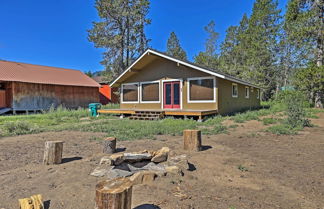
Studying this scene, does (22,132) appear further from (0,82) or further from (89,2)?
(89,2)

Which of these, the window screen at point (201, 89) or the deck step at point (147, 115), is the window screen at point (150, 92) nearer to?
the deck step at point (147, 115)

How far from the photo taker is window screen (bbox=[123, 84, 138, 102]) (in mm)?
14584

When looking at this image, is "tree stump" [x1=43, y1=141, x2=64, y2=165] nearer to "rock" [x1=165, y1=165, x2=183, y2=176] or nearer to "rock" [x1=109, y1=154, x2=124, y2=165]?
"rock" [x1=109, y1=154, x2=124, y2=165]

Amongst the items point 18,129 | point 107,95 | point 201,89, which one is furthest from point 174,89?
point 107,95

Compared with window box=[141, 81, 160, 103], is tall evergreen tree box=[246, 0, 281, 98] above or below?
above

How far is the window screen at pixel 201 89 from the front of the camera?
11520 millimetres

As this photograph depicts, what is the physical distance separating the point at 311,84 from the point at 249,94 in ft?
14.6

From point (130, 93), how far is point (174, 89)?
380 centimetres

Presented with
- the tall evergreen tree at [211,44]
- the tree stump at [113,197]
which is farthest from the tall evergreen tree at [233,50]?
the tree stump at [113,197]

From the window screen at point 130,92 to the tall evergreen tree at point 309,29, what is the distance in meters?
12.9

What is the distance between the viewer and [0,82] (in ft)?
56.0

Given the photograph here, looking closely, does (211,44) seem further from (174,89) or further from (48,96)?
(48,96)

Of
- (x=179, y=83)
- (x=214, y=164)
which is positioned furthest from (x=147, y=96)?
(x=214, y=164)

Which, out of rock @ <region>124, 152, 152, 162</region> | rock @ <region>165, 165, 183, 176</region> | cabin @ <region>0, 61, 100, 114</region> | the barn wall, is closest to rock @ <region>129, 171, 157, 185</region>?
rock @ <region>165, 165, 183, 176</region>
